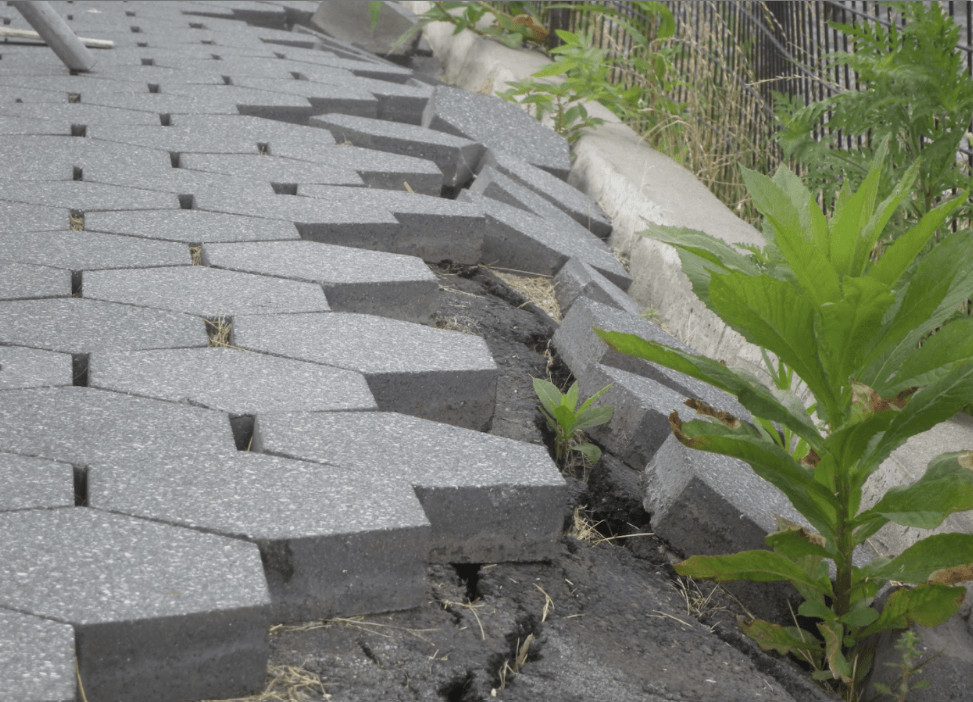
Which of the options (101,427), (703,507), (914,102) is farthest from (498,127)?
(101,427)

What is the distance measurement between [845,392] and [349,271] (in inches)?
50.0

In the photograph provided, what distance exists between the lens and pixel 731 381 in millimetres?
1793

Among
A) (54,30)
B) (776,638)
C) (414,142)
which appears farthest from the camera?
(54,30)

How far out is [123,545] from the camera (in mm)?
1471

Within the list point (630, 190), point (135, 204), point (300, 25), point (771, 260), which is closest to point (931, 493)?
point (771, 260)

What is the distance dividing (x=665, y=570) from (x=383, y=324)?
82 centimetres

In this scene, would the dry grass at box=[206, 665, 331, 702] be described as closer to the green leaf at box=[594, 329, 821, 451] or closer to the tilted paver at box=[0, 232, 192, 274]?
the green leaf at box=[594, 329, 821, 451]

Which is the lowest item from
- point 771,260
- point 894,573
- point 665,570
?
point 665,570

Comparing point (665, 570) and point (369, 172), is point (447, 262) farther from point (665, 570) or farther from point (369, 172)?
point (665, 570)

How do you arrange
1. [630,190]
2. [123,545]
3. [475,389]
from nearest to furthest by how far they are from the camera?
1. [123,545]
2. [475,389]
3. [630,190]

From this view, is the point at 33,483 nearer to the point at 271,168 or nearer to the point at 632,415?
the point at 632,415

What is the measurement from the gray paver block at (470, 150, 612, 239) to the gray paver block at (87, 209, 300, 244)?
1.19m

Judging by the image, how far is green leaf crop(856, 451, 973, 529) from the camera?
5.45ft

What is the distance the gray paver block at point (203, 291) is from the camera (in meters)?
2.27
